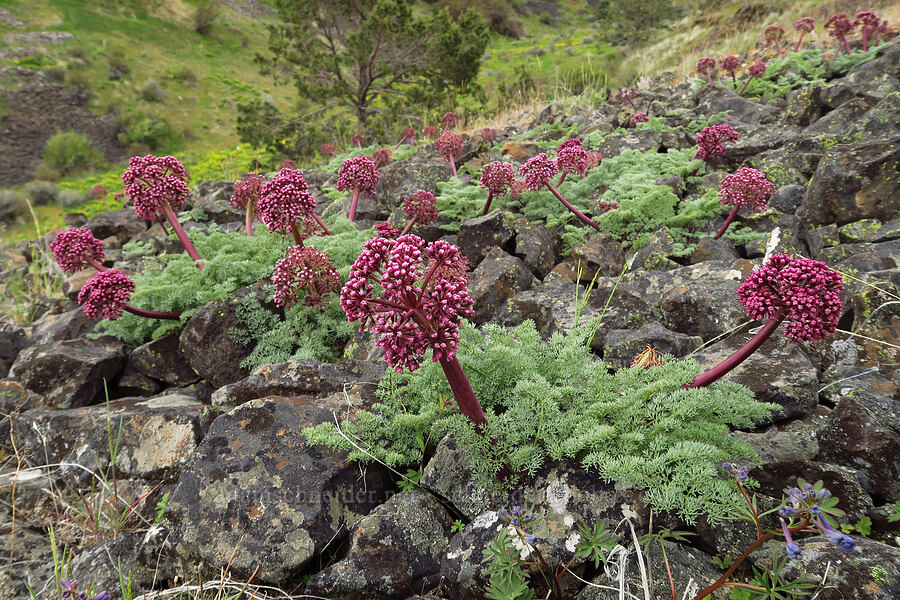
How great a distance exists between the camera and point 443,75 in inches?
798

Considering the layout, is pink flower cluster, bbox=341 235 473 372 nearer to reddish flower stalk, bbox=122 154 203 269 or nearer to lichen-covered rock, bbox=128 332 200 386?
lichen-covered rock, bbox=128 332 200 386

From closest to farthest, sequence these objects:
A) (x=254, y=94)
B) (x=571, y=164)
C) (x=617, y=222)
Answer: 1. (x=617, y=222)
2. (x=571, y=164)
3. (x=254, y=94)

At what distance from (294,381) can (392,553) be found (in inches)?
81.4

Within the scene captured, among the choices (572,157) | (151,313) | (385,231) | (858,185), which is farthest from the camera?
(572,157)

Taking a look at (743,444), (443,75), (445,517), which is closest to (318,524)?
(445,517)

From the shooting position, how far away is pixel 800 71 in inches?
433

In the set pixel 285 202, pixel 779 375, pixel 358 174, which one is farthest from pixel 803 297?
pixel 358 174

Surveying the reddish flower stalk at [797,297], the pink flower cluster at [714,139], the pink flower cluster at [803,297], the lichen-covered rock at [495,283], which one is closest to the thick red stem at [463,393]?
the reddish flower stalk at [797,297]

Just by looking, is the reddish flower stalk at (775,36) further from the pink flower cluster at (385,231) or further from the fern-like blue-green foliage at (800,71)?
the pink flower cluster at (385,231)

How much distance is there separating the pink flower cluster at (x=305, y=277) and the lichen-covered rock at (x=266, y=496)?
1.73 metres

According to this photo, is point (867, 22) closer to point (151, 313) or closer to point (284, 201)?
point (284, 201)

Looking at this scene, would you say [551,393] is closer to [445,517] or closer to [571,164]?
[445,517]

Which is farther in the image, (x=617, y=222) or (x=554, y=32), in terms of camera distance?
(x=554, y=32)

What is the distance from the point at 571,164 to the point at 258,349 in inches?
226
